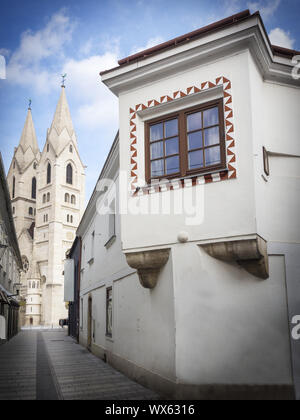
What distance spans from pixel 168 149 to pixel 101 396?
5.45 meters

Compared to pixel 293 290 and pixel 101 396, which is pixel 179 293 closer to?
pixel 293 290

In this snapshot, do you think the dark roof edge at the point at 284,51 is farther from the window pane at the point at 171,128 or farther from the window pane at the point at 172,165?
the window pane at the point at 172,165

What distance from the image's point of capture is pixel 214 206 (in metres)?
8.15

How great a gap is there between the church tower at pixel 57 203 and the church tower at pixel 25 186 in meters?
4.87

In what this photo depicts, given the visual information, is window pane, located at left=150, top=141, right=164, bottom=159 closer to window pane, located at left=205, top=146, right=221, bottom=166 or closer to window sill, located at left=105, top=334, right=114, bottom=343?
window pane, located at left=205, top=146, right=221, bottom=166

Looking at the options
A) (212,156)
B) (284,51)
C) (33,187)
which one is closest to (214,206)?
(212,156)

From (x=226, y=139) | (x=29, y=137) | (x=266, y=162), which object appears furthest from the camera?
(x=29, y=137)

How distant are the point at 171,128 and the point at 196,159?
102 cm

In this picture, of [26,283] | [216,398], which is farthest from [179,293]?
[26,283]

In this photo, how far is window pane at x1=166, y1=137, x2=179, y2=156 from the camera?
901cm

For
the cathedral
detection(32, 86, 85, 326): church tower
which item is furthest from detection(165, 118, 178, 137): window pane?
detection(32, 86, 85, 326): church tower

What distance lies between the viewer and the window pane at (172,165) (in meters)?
8.92

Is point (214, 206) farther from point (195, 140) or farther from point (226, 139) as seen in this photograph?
point (195, 140)

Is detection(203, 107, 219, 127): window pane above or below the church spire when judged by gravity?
below
